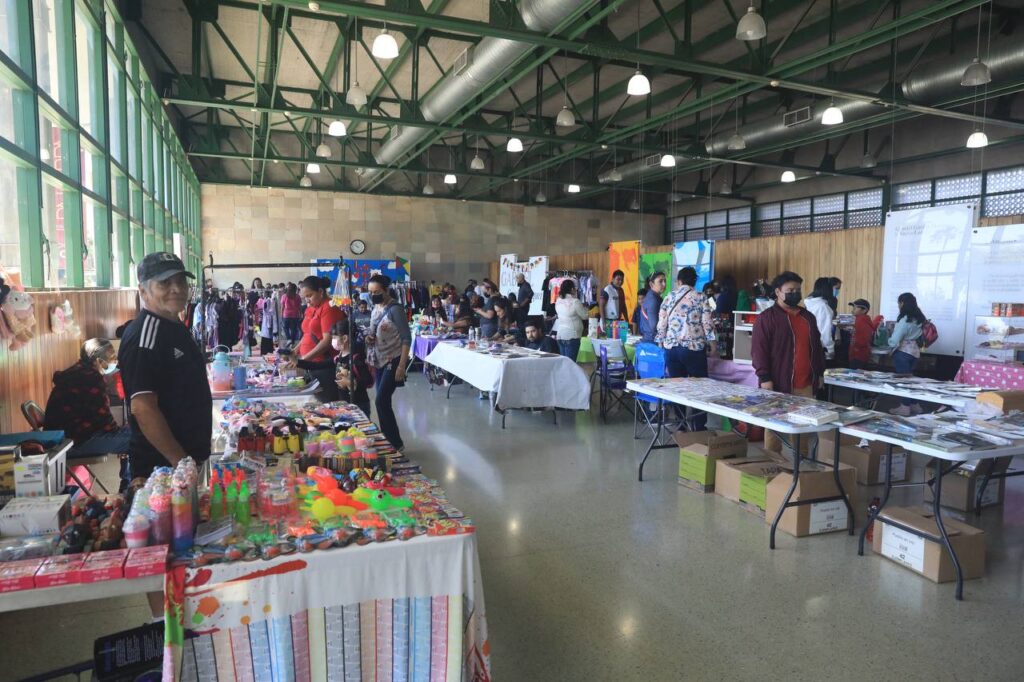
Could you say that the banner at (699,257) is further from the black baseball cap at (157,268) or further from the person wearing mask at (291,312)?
the black baseball cap at (157,268)

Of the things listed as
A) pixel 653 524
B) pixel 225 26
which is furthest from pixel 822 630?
pixel 225 26

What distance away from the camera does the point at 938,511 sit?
3.00 m

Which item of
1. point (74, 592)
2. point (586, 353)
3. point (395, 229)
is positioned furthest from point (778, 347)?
point (395, 229)

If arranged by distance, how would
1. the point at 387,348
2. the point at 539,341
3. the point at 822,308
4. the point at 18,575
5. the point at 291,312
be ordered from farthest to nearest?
the point at 291,312
the point at 539,341
the point at 822,308
the point at 387,348
the point at 18,575

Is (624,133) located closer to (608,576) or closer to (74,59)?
(74,59)

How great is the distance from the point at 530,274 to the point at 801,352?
10523mm

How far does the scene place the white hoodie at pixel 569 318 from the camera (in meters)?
7.41

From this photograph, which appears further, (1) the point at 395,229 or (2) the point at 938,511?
(1) the point at 395,229

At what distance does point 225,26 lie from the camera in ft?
28.7

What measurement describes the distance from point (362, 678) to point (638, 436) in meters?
4.57

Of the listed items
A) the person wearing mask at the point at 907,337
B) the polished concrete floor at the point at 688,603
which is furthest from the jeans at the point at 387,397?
the person wearing mask at the point at 907,337

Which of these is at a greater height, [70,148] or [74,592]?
[70,148]

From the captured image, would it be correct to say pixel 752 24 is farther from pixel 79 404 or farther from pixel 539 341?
pixel 79 404

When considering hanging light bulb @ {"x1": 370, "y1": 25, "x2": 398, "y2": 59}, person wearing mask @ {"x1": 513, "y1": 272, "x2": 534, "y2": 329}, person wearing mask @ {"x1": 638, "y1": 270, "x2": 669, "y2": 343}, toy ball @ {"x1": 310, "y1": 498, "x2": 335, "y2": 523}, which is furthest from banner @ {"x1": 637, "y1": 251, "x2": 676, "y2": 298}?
toy ball @ {"x1": 310, "y1": 498, "x2": 335, "y2": 523}
